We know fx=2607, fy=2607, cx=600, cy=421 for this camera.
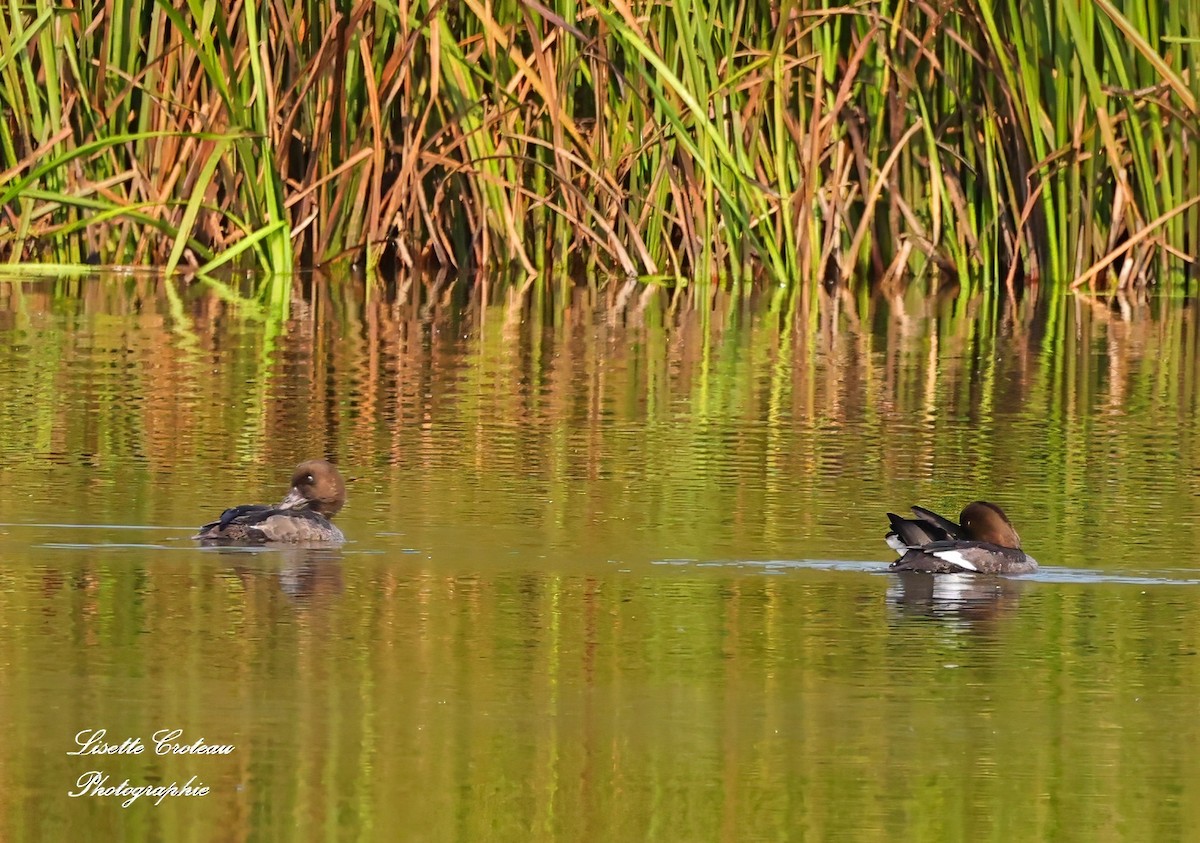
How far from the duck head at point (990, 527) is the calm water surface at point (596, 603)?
160 mm

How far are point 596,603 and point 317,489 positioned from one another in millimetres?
1150

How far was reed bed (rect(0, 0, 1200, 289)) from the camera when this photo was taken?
45.6 ft

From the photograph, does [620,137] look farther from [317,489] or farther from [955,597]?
[955,597]

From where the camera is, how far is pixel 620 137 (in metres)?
14.2

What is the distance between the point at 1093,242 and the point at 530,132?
3.23 m

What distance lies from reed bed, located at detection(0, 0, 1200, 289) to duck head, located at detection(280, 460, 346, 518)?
7306mm

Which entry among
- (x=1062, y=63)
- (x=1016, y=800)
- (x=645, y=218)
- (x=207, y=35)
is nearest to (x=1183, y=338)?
(x=1062, y=63)

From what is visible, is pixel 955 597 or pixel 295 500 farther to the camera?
pixel 295 500

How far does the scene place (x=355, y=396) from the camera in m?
9.17

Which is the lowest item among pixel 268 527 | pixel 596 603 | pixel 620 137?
pixel 596 603

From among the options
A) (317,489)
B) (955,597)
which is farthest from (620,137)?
(955,597)

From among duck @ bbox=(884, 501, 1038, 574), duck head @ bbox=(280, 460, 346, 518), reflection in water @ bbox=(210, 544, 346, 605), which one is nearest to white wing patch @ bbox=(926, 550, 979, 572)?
duck @ bbox=(884, 501, 1038, 574)

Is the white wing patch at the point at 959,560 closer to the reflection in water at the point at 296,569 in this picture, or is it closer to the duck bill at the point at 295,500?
the reflection in water at the point at 296,569

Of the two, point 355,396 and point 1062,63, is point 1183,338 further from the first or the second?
point 355,396
